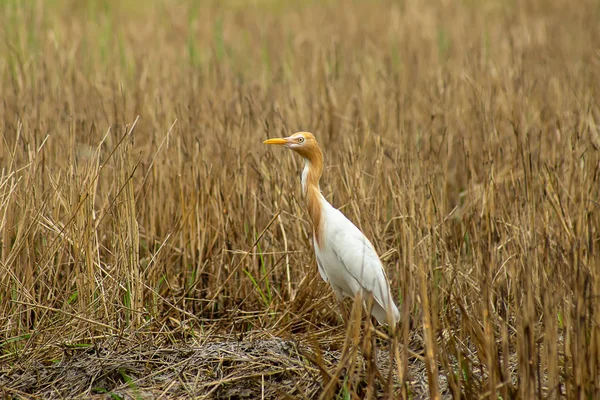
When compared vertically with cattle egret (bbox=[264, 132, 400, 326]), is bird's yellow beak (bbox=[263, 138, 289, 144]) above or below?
above

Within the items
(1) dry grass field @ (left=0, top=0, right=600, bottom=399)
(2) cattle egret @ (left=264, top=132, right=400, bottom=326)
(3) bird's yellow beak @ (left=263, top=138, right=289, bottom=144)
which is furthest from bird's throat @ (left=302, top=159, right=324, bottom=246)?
(1) dry grass field @ (left=0, top=0, right=600, bottom=399)

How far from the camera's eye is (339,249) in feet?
9.07

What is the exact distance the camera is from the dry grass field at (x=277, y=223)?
7.84ft

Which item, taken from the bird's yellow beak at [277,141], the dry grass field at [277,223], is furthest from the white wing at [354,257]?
the bird's yellow beak at [277,141]

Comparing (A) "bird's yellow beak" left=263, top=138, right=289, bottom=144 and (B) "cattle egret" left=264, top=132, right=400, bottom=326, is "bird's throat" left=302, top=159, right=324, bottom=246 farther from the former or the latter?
(A) "bird's yellow beak" left=263, top=138, right=289, bottom=144

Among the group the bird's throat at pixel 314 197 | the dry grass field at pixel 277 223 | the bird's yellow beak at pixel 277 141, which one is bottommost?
the dry grass field at pixel 277 223

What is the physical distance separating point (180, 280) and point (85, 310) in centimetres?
65

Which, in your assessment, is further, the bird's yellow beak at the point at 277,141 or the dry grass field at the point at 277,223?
the bird's yellow beak at the point at 277,141

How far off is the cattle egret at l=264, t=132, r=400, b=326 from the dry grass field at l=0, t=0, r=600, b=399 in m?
0.14

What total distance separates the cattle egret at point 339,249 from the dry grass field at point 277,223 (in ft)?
0.45

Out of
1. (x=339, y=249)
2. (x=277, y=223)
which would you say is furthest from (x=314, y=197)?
(x=277, y=223)

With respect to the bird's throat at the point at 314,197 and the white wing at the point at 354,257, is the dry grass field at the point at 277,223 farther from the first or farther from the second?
the bird's throat at the point at 314,197

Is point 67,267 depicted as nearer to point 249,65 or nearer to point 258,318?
point 258,318

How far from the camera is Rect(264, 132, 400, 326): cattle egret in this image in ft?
9.04
